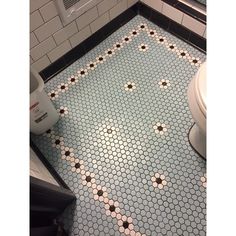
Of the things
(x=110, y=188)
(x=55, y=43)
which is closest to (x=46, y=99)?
(x=55, y=43)

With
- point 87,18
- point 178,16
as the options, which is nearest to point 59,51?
point 87,18

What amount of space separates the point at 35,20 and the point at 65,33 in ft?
0.75

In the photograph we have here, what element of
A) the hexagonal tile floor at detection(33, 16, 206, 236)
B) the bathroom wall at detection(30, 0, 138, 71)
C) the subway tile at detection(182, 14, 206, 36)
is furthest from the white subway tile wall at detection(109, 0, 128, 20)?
the subway tile at detection(182, 14, 206, 36)

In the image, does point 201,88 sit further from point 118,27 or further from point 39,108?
point 118,27

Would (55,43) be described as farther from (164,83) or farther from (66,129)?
(164,83)

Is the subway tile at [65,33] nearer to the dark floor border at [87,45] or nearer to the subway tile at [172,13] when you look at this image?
the dark floor border at [87,45]

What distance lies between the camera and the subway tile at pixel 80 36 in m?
1.50

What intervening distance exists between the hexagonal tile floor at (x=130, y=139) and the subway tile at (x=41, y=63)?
118mm

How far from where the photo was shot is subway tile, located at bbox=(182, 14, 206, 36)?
146 cm

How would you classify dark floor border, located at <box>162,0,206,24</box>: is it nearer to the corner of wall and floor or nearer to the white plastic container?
the corner of wall and floor

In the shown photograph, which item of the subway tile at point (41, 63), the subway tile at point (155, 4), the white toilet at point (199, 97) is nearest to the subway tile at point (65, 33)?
the subway tile at point (41, 63)

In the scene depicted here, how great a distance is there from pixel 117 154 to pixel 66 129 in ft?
1.03

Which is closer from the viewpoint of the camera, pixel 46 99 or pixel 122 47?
pixel 46 99

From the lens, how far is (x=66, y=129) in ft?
4.60
